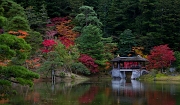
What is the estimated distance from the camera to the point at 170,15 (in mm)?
45875

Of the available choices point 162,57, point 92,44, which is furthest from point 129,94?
point 92,44

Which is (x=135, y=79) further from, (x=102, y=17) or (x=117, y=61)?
(x=102, y=17)

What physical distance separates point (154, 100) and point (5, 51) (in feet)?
35.2

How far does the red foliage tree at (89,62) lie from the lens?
4141cm

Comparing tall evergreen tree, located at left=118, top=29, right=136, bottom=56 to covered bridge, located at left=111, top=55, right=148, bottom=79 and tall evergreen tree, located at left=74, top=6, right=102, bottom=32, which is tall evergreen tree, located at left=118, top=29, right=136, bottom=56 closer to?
covered bridge, located at left=111, top=55, right=148, bottom=79

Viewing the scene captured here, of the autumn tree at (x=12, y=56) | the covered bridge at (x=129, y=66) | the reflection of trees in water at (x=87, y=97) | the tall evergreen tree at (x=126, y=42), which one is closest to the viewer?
the autumn tree at (x=12, y=56)

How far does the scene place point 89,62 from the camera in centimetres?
4138

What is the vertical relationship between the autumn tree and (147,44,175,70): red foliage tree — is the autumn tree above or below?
above

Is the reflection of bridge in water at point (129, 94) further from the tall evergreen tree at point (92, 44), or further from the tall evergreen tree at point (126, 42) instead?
the tall evergreen tree at point (126, 42)

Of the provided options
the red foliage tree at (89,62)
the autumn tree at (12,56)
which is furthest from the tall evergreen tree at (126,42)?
the autumn tree at (12,56)

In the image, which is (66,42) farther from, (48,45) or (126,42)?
(126,42)

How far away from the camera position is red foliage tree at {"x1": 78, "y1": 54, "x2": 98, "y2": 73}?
41.4m

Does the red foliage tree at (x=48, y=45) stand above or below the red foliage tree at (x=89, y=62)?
above

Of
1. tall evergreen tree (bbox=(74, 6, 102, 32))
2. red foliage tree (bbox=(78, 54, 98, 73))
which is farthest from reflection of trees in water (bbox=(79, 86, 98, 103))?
tall evergreen tree (bbox=(74, 6, 102, 32))
